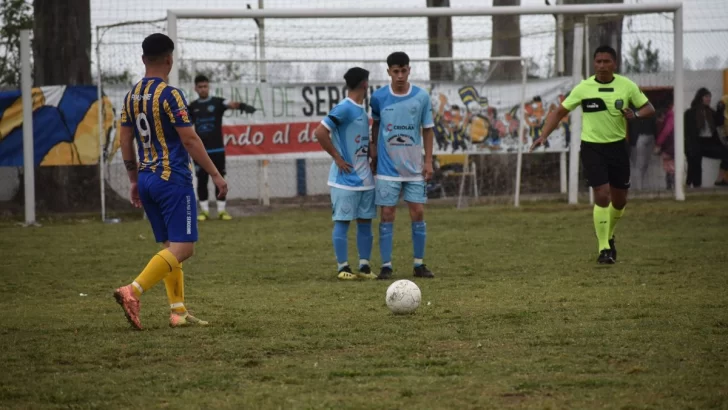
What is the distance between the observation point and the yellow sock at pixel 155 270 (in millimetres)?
6684

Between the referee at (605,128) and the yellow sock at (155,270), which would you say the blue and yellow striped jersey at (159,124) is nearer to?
the yellow sock at (155,270)

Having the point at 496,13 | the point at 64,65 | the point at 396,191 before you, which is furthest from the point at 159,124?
the point at 64,65

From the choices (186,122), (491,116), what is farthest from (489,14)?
(186,122)

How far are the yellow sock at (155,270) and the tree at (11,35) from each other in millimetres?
13122

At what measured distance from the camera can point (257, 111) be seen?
18734mm

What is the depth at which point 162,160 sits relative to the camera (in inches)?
262

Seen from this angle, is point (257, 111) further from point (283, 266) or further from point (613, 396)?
point (613, 396)

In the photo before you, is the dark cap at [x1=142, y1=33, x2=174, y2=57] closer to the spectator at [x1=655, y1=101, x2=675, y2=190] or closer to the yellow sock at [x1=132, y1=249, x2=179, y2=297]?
the yellow sock at [x1=132, y1=249, x2=179, y2=297]

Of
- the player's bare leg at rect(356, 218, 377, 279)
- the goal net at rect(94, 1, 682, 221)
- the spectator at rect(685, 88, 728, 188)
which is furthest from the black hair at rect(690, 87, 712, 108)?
the player's bare leg at rect(356, 218, 377, 279)

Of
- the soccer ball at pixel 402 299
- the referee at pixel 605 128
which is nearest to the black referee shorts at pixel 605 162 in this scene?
the referee at pixel 605 128

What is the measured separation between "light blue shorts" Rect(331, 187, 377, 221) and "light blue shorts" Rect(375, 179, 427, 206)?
0.09m

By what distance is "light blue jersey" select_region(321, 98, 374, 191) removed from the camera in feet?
31.4

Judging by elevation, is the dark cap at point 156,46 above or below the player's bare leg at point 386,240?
above

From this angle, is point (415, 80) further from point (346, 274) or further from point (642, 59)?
point (346, 274)
